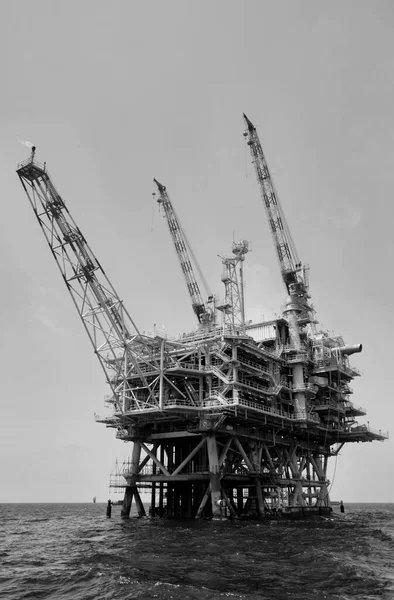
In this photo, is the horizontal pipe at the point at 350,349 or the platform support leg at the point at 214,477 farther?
the horizontal pipe at the point at 350,349

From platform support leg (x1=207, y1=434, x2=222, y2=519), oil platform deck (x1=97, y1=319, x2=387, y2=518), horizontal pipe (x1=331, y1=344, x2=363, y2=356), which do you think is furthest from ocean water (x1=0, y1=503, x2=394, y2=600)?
horizontal pipe (x1=331, y1=344, x2=363, y2=356)

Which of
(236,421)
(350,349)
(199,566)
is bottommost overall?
(199,566)

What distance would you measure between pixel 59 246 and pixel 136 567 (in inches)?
1342

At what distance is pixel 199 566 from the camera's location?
27469mm

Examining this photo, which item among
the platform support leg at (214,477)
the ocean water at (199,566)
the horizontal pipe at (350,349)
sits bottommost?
the ocean water at (199,566)

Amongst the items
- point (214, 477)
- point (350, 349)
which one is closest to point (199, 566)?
point (214, 477)

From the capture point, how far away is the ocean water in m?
22.2

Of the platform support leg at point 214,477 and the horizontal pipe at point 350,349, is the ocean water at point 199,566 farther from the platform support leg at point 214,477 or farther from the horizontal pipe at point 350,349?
the horizontal pipe at point 350,349

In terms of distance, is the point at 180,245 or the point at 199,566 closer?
the point at 199,566

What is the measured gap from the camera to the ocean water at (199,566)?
72.7 ft

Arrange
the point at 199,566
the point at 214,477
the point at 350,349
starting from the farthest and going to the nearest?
the point at 350,349
the point at 214,477
the point at 199,566

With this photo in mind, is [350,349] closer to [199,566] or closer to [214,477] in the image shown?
[214,477]

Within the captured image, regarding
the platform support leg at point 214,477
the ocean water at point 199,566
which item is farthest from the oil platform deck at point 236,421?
the ocean water at point 199,566

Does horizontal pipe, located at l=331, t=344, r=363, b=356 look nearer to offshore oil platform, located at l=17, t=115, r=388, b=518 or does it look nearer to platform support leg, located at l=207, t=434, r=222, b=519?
offshore oil platform, located at l=17, t=115, r=388, b=518
